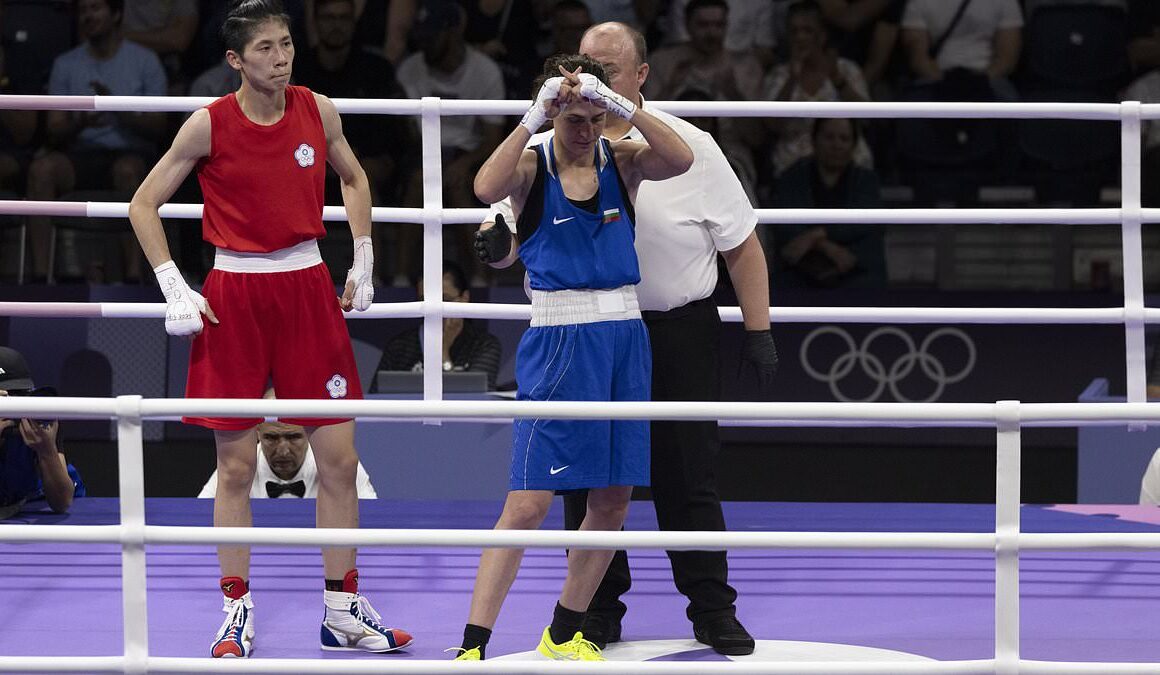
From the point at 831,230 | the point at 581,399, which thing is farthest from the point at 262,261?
the point at 831,230

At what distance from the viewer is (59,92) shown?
7746 mm

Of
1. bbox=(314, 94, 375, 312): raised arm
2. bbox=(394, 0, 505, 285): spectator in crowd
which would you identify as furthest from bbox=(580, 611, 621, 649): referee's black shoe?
bbox=(394, 0, 505, 285): spectator in crowd

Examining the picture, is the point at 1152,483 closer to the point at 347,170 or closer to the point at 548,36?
the point at 347,170

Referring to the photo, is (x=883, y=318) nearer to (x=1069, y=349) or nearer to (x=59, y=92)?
(x=1069, y=349)

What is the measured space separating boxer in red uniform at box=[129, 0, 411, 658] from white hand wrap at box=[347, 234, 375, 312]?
95mm

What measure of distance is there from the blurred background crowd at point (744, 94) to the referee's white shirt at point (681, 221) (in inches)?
134

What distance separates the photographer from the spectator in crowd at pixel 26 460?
14.8 ft

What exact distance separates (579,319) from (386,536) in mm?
757

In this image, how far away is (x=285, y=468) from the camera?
5.27 meters

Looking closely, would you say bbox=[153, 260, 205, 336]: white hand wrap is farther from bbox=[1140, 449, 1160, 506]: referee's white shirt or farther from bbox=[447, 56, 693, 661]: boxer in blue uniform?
bbox=[1140, 449, 1160, 506]: referee's white shirt

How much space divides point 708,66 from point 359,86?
169 cm

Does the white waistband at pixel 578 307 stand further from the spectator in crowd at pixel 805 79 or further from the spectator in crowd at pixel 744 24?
the spectator in crowd at pixel 744 24

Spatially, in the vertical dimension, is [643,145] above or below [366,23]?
below

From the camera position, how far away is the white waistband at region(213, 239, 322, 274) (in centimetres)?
356
